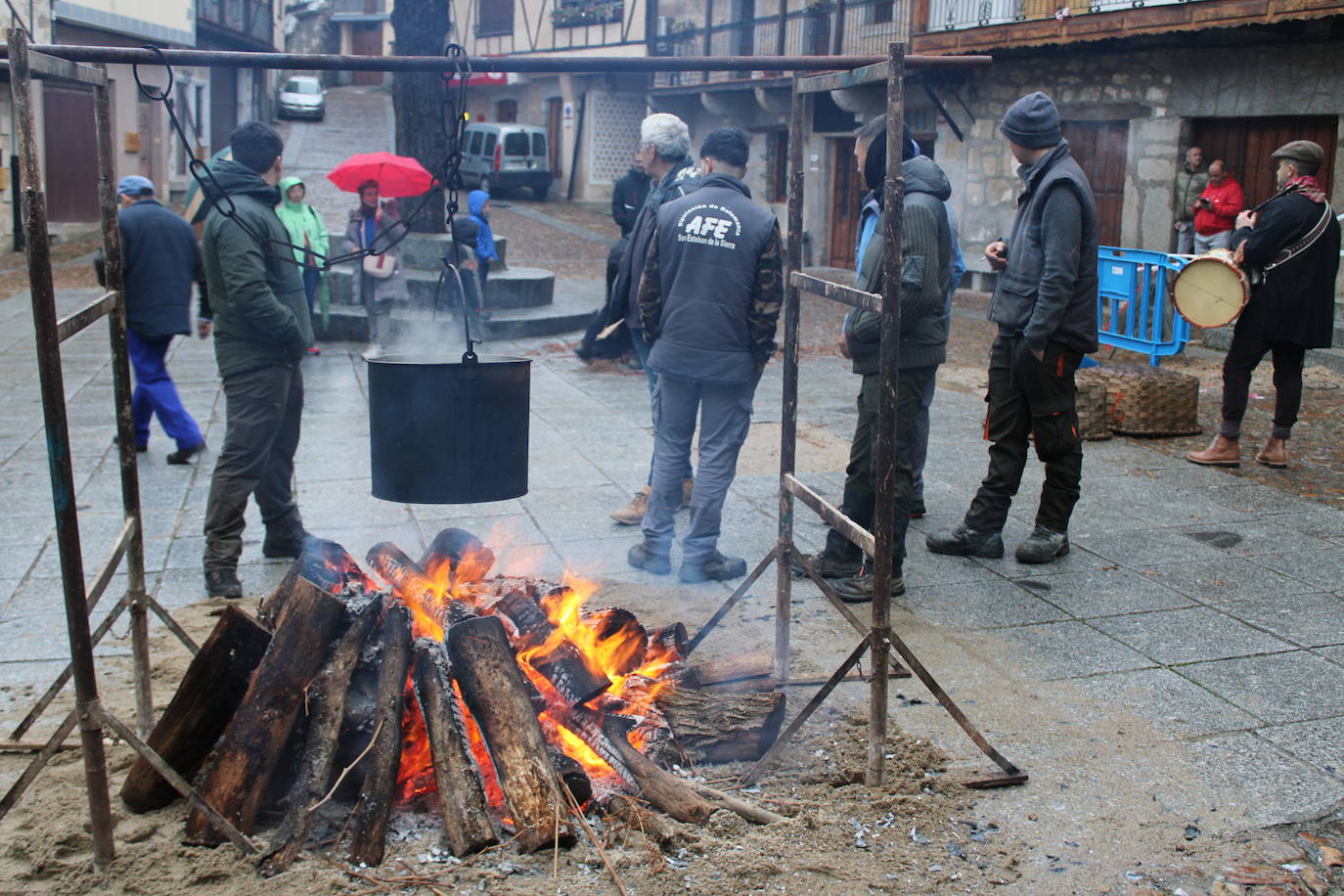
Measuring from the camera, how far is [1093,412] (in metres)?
8.12

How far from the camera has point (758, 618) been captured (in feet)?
16.0

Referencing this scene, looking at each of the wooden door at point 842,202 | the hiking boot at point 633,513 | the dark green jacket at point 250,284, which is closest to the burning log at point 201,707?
the dark green jacket at point 250,284

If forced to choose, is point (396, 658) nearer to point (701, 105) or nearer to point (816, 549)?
point (816, 549)

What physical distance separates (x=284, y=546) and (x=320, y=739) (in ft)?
7.90

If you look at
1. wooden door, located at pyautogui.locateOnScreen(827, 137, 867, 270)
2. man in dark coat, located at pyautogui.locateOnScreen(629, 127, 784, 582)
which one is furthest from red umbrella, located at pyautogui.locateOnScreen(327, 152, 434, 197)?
wooden door, located at pyautogui.locateOnScreen(827, 137, 867, 270)

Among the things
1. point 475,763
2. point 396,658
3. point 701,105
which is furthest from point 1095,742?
point 701,105

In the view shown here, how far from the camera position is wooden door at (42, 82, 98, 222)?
2111 cm

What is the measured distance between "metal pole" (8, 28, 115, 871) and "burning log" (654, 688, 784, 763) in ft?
5.22

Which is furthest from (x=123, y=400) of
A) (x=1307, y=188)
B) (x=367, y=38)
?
(x=367, y=38)

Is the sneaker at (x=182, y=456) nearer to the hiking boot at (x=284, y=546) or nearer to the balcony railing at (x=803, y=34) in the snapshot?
the hiking boot at (x=284, y=546)

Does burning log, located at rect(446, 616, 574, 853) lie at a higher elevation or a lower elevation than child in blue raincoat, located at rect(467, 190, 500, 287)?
lower

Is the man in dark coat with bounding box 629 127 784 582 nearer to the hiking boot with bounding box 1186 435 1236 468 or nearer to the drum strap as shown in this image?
the hiking boot with bounding box 1186 435 1236 468

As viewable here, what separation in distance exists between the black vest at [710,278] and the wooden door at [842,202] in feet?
53.8

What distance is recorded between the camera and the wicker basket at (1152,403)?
8148 mm
